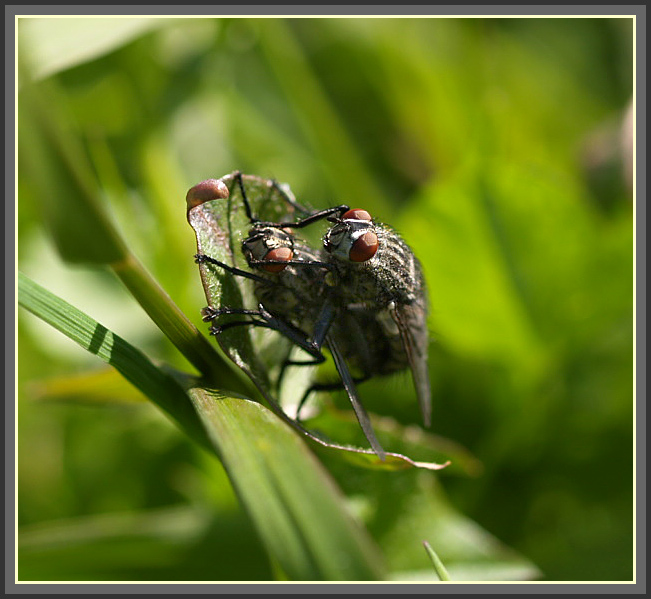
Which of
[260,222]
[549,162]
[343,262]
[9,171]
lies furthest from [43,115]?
[549,162]

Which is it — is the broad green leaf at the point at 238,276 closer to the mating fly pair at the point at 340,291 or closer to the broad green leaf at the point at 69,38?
the mating fly pair at the point at 340,291

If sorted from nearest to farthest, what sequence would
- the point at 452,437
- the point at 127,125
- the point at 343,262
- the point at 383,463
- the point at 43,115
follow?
1. the point at 383,463
2. the point at 43,115
3. the point at 343,262
4. the point at 452,437
5. the point at 127,125

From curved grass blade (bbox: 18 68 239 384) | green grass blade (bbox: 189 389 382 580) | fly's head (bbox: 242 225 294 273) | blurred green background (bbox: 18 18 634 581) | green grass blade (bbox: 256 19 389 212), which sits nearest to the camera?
green grass blade (bbox: 189 389 382 580)

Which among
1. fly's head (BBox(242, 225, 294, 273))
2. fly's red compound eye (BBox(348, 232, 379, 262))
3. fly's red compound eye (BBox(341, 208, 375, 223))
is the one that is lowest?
fly's red compound eye (BBox(348, 232, 379, 262))

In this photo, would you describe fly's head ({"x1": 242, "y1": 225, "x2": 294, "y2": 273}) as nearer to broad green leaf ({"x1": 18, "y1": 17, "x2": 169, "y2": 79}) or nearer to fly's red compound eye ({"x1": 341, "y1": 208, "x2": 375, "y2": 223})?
fly's red compound eye ({"x1": 341, "y1": 208, "x2": 375, "y2": 223})

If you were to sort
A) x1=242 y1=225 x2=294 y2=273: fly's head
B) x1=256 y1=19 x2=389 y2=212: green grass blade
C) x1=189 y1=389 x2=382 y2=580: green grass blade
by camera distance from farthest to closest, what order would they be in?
x1=256 y1=19 x2=389 y2=212: green grass blade
x1=242 y1=225 x2=294 y2=273: fly's head
x1=189 y1=389 x2=382 y2=580: green grass blade

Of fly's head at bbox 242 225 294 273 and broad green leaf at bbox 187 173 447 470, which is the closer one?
broad green leaf at bbox 187 173 447 470

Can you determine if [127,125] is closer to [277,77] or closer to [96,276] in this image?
[96,276]

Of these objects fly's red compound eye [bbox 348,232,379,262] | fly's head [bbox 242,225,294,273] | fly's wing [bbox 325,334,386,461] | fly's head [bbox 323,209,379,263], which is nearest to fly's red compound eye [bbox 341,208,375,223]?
fly's head [bbox 323,209,379,263]

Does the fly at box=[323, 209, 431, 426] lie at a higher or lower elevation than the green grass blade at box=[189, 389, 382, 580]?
higher
